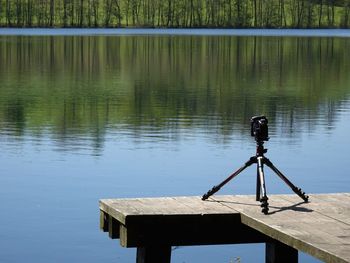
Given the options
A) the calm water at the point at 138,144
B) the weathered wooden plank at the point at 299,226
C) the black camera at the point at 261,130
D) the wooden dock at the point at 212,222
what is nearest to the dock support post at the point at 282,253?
the wooden dock at the point at 212,222

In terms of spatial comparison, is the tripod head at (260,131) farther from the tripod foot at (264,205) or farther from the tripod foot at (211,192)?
the tripod foot at (264,205)

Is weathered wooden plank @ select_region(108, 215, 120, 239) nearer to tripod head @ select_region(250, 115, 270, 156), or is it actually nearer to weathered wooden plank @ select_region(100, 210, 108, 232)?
weathered wooden plank @ select_region(100, 210, 108, 232)

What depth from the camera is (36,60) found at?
97.2 m

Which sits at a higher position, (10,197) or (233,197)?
(233,197)

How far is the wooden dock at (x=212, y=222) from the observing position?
49.9 ft

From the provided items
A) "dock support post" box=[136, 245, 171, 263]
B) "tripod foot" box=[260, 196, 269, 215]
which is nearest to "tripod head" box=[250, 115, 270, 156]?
"tripod foot" box=[260, 196, 269, 215]

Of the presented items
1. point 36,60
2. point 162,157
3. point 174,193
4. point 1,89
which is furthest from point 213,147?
point 36,60

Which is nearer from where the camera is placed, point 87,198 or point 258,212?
point 258,212

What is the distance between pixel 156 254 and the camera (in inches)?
630

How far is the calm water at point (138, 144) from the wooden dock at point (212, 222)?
3821mm

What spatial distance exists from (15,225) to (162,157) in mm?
10968

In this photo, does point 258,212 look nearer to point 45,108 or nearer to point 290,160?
point 290,160

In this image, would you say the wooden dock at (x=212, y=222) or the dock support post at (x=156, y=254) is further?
the dock support post at (x=156, y=254)

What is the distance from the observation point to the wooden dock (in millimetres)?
→ 15211
